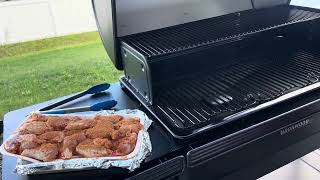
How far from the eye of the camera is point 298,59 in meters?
1.11

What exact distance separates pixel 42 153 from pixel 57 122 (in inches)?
5.1

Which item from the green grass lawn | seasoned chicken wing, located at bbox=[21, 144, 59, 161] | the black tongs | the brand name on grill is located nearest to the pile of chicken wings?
seasoned chicken wing, located at bbox=[21, 144, 59, 161]

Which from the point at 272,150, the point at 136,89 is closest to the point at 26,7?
the point at 136,89

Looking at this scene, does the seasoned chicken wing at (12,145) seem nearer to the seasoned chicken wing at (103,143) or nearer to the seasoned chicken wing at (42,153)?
the seasoned chicken wing at (42,153)

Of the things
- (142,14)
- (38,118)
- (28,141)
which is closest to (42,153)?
(28,141)

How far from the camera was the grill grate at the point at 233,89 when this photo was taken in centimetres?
82

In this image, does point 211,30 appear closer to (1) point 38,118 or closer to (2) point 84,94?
(2) point 84,94

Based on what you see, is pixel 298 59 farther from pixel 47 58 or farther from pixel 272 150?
pixel 47 58

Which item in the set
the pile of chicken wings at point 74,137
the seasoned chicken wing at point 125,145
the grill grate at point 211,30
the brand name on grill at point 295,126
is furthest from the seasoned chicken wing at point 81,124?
the brand name on grill at point 295,126

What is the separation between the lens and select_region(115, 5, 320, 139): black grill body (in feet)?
2.71

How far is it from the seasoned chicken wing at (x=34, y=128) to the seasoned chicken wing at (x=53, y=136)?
18 mm

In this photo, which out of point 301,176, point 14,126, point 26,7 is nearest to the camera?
point 14,126

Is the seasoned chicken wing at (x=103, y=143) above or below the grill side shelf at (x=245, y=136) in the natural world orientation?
above

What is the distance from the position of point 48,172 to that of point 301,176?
54.5 inches
